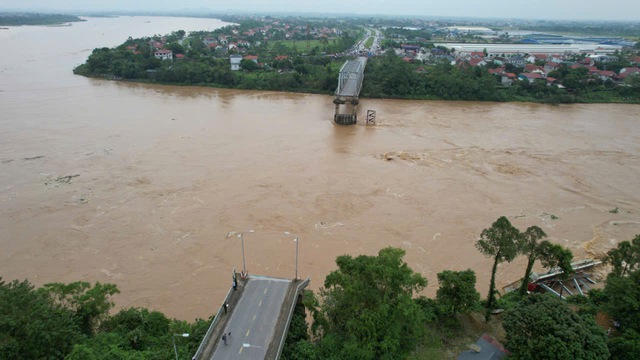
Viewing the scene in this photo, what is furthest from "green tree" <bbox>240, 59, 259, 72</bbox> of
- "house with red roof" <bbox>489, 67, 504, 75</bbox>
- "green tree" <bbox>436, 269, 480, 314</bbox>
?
"green tree" <bbox>436, 269, 480, 314</bbox>

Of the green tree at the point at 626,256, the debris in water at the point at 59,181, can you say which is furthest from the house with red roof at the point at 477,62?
the debris in water at the point at 59,181

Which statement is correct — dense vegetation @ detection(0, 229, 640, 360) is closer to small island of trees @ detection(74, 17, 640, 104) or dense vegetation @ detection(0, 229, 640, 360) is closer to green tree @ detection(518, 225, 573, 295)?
green tree @ detection(518, 225, 573, 295)

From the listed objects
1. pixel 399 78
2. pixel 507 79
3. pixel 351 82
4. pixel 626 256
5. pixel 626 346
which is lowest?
pixel 626 346

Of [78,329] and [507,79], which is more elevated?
[507,79]

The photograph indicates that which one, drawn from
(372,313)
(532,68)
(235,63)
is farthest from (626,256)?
(235,63)

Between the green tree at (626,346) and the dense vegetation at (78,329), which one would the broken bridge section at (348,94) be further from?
the green tree at (626,346)

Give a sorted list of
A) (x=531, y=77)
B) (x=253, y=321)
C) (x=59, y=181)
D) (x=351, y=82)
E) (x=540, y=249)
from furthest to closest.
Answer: (x=531, y=77)
(x=351, y=82)
(x=59, y=181)
(x=540, y=249)
(x=253, y=321)

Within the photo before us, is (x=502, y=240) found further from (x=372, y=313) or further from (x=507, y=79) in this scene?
(x=507, y=79)
